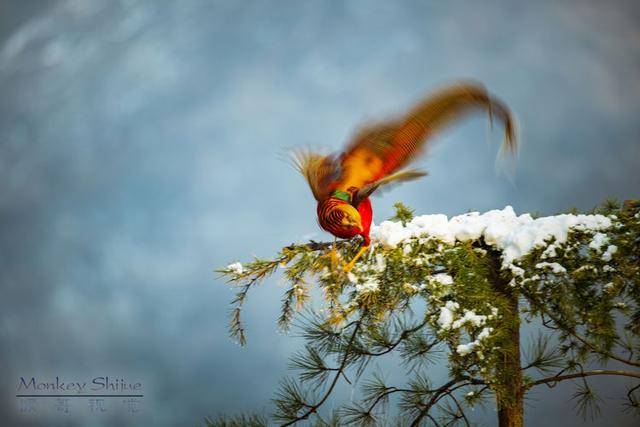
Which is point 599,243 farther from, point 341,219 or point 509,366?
point 341,219

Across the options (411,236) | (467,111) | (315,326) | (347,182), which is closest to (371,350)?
(315,326)

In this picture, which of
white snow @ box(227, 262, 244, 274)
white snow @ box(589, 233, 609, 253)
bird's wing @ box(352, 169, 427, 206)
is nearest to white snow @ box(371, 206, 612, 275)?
white snow @ box(589, 233, 609, 253)

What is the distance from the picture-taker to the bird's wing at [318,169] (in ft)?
4.28

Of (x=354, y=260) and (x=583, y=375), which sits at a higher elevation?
(x=354, y=260)

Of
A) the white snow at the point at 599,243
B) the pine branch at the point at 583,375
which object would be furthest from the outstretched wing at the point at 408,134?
the pine branch at the point at 583,375

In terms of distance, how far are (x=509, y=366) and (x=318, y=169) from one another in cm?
50

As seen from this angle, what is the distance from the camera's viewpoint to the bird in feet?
3.96

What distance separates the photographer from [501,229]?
1325 millimetres

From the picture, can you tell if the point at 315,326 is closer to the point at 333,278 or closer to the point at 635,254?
the point at 333,278

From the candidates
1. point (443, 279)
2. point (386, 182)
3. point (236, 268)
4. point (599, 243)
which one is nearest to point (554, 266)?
point (599, 243)

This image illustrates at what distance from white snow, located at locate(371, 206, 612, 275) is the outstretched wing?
0.46 feet

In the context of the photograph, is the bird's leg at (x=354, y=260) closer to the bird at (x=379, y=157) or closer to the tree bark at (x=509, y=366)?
the bird at (x=379, y=157)

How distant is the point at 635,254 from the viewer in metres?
1.23

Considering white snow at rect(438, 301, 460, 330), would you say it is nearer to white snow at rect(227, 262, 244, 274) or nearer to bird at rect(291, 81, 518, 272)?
bird at rect(291, 81, 518, 272)
